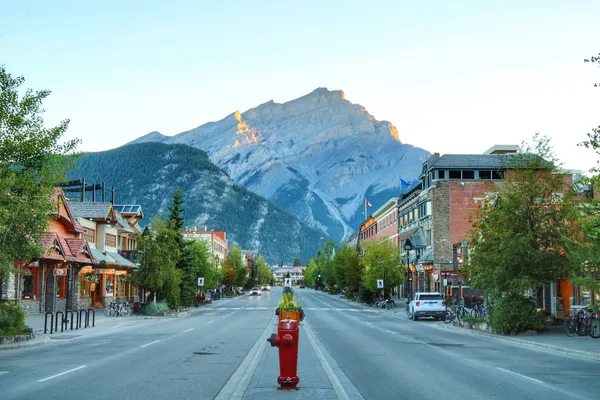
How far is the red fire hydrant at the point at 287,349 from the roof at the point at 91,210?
1984 inches

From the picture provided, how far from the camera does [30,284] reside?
46969 millimetres

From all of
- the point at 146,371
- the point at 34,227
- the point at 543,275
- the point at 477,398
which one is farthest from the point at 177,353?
the point at 543,275

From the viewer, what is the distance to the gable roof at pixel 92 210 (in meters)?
59.9

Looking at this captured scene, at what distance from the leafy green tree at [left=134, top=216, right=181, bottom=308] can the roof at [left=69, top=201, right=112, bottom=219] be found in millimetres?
9137

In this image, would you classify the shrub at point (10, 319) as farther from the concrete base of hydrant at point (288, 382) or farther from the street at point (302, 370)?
the concrete base of hydrant at point (288, 382)

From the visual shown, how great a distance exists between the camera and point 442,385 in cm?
1409

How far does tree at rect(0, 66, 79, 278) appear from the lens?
24.3 m

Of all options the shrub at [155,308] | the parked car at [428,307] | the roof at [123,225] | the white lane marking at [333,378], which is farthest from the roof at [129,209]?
the white lane marking at [333,378]

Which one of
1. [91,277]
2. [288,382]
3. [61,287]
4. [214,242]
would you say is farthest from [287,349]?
[214,242]

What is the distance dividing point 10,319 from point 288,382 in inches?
667

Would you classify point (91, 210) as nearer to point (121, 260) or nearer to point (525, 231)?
point (121, 260)

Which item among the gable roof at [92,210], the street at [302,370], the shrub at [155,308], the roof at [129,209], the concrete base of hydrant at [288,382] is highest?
the roof at [129,209]

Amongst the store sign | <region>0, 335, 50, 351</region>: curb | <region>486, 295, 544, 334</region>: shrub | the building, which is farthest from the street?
the building

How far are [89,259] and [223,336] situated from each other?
2679cm
